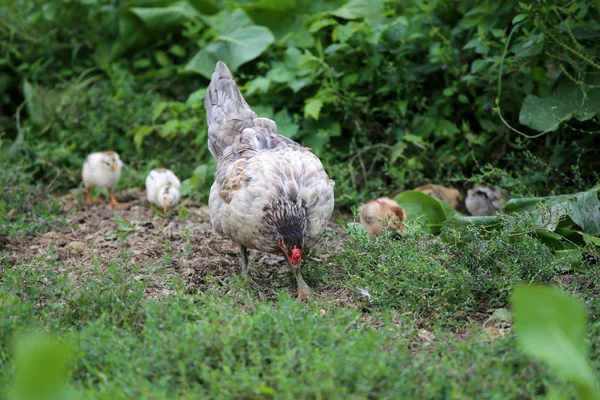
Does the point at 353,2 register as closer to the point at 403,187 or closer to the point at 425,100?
the point at 425,100

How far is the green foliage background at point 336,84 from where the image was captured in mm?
5844

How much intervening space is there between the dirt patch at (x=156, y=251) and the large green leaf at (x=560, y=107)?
179cm

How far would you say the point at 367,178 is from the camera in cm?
669

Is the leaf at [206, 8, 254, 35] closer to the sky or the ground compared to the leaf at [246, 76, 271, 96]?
closer to the sky

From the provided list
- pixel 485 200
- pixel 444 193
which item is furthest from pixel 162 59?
pixel 485 200

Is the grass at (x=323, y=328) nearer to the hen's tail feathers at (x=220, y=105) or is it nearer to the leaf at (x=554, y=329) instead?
the leaf at (x=554, y=329)

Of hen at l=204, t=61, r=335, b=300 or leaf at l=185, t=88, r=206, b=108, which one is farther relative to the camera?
leaf at l=185, t=88, r=206, b=108

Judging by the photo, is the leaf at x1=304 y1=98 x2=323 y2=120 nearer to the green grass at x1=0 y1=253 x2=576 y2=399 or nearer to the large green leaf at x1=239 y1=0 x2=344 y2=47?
the large green leaf at x1=239 y1=0 x2=344 y2=47

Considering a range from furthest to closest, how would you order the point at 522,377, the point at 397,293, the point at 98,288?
the point at 397,293, the point at 98,288, the point at 522,377

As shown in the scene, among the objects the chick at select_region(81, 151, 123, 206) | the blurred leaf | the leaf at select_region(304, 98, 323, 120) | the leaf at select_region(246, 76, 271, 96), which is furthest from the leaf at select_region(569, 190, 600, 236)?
the chick at select_region(81, 151, 123, 206)

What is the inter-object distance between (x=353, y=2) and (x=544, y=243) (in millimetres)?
3223

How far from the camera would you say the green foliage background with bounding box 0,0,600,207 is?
19.2 feet

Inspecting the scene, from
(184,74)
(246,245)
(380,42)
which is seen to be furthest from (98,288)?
(184,74)

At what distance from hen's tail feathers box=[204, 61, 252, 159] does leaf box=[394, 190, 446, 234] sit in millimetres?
1391
